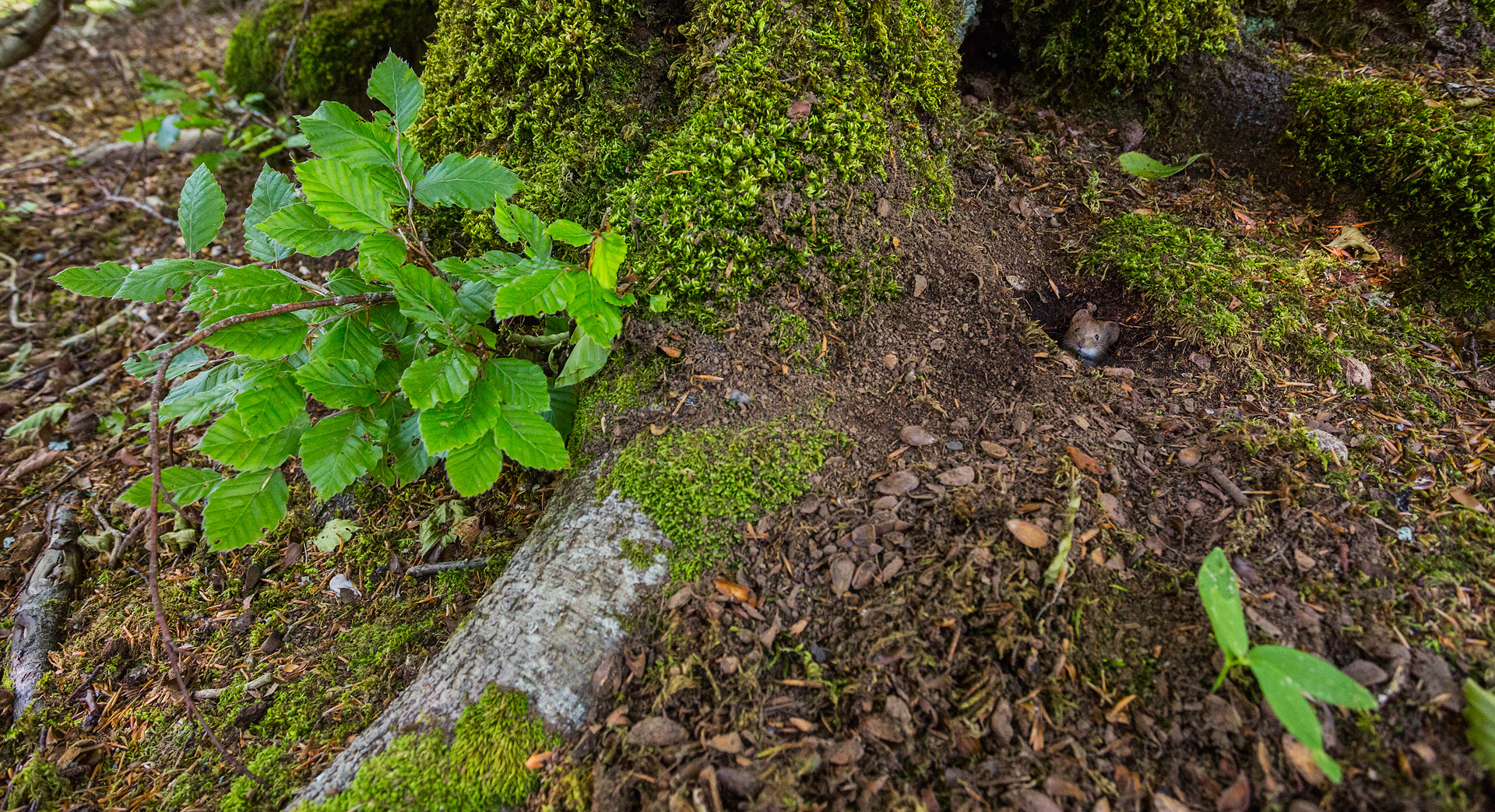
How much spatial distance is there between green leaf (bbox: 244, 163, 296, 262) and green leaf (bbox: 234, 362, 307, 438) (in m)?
0.56

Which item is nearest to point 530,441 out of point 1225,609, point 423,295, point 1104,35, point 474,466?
point 474,466

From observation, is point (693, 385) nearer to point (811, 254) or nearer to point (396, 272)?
point (811, 254)

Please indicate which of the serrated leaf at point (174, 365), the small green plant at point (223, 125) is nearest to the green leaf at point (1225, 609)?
the serrated leaf at point (174, 365)

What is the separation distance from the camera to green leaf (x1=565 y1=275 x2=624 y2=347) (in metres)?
2.14

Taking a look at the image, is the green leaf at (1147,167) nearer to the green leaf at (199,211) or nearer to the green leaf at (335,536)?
the green leaf at (199,211)

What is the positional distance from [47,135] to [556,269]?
7707mm

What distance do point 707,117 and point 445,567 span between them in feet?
6.76

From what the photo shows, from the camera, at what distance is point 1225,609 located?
174 centimetres

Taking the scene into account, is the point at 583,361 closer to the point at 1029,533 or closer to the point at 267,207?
the point at 267,207

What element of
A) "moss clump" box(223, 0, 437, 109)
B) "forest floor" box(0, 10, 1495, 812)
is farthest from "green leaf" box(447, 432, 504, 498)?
"moss clump" box(223, 0, 437, 109)

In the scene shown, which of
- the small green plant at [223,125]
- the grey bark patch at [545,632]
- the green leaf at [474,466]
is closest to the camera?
the grey bark patch at [545,632]

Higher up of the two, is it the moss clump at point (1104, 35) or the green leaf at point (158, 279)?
the moss clump at point (1104, 35)

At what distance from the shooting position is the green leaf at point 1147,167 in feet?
10.6

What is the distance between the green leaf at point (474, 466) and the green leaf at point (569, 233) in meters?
0.70
